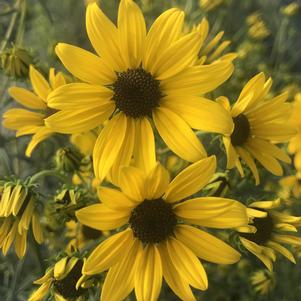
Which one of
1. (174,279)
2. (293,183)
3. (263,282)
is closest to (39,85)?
(174,279)

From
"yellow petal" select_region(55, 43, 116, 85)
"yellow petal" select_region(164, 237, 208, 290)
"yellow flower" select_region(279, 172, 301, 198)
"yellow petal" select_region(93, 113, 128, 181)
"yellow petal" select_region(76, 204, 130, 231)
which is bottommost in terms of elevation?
"yellow flower" select_region(279, 172, 301, 198)

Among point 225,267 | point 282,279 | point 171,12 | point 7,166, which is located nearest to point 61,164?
point 7,166

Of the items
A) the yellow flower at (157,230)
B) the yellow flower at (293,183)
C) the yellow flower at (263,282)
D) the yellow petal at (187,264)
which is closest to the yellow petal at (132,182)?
the yellow flower at (157,230)

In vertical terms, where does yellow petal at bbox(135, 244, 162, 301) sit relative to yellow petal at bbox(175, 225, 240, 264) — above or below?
below

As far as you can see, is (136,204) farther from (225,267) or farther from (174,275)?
(225,267)

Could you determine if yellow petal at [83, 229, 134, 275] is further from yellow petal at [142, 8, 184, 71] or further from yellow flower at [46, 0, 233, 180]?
yellow petal at [142, 8, 184, 71]

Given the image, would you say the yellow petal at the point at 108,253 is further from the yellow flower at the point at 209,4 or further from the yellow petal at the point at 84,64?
the yellow flower at the point at 209,4

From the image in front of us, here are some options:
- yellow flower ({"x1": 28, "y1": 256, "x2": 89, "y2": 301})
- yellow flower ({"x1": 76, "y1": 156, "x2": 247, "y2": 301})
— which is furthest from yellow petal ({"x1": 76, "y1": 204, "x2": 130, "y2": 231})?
yellow flower ({"x1": 28, "y1": 256, "x2": 89, "y2": 301})
